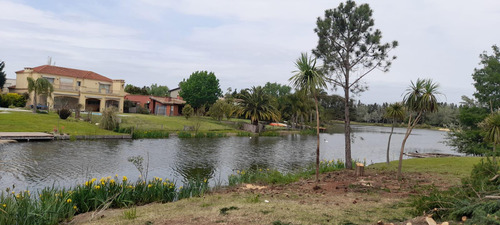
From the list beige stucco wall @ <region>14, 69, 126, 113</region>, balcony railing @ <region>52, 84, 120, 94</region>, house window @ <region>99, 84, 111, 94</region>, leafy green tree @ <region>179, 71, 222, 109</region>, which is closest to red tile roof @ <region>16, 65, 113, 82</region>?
beige stucco wall @ <region>14, 69, 126, 113</region>

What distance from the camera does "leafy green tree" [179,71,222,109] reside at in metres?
73.1

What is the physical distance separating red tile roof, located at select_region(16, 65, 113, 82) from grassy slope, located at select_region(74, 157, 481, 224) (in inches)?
2355

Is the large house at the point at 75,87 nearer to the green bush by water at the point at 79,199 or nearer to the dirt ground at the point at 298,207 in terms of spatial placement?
the green bush by water at the point at 79,199

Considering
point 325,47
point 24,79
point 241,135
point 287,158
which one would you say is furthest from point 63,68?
point 325,47

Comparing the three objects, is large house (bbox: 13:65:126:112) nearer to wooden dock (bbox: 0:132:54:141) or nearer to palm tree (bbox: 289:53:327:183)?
wooden dock (bbox: 0:132:54:141)

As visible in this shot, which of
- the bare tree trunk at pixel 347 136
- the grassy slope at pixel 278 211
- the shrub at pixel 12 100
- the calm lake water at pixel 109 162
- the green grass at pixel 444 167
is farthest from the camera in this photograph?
the shrub at pixel 12 100

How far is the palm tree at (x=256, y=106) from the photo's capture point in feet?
202

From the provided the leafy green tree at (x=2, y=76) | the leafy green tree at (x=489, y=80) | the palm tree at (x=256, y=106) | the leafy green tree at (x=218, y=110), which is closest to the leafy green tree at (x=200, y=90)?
the leafy green tree at (x=218, y=110)

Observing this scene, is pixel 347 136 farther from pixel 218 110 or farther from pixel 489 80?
pixel 218 110

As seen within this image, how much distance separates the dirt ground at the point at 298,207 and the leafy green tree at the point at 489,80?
994 inches

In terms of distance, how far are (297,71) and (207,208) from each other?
6.79 metres

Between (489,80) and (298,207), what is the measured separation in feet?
110

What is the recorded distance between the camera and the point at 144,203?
495 inches

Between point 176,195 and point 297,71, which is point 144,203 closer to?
point 176,195
